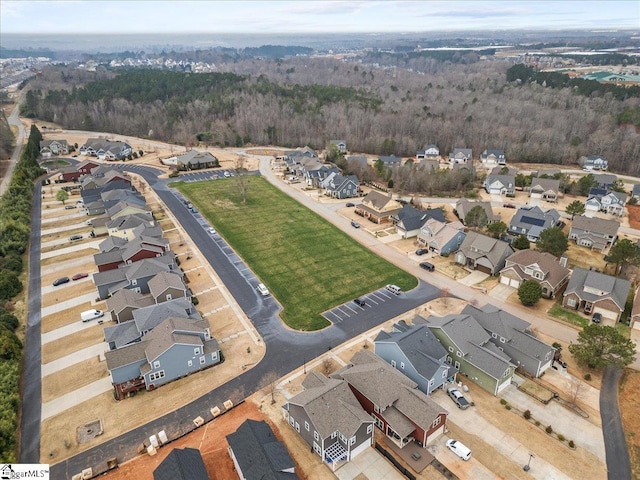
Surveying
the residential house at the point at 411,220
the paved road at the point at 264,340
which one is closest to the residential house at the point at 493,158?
the residential house at the point at 411,220

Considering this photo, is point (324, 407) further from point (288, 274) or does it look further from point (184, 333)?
point (288, 274)

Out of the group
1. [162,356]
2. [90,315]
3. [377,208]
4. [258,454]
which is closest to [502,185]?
[377,208]

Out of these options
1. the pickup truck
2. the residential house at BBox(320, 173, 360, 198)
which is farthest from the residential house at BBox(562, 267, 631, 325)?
the residential house at BBox(320, 173, 360, 198)

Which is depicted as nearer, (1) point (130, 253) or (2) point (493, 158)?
(1) point (130, 253)

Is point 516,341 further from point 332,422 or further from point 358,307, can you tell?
point 332,422

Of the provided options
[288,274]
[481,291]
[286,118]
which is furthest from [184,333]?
A: [286,118]

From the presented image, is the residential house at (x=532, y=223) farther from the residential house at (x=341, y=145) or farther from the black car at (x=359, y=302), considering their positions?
the residential house at (x=341, y=145)

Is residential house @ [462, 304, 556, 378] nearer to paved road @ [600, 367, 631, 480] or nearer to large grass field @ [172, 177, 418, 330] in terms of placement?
paved road @ [600, 367, 631, 480]
